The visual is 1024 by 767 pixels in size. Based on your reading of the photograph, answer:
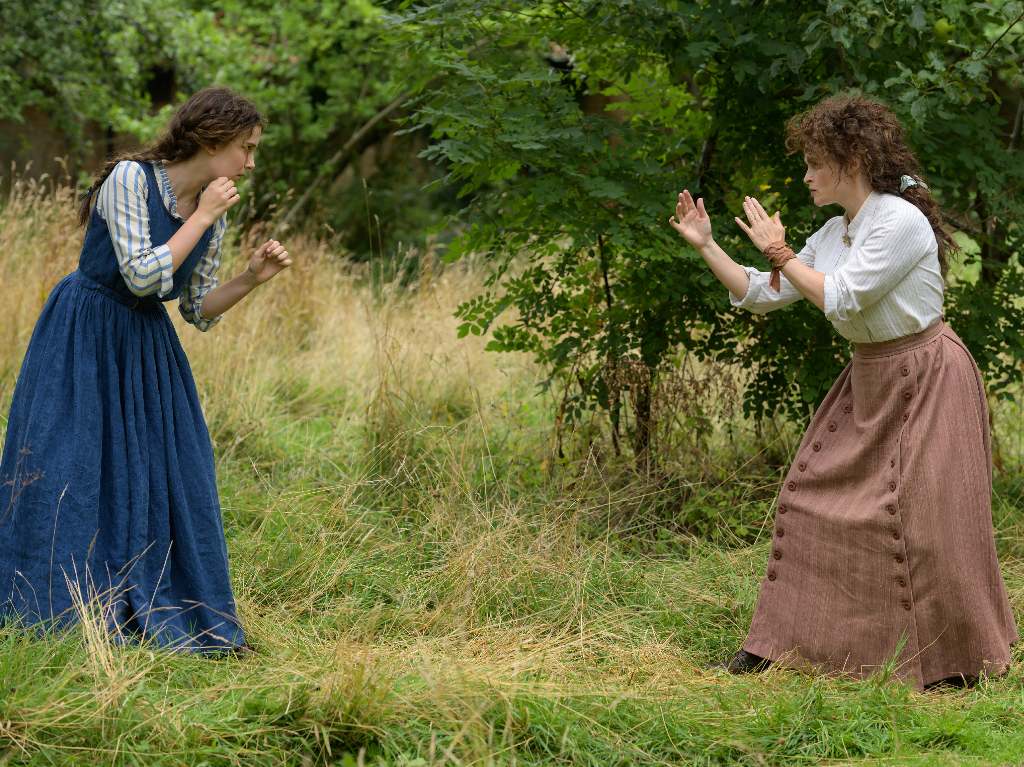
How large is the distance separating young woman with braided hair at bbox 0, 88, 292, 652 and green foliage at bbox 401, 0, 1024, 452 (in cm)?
128

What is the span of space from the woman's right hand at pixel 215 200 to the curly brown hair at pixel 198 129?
0.15 m

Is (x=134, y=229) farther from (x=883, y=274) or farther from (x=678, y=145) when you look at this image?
(x=678, y=145)

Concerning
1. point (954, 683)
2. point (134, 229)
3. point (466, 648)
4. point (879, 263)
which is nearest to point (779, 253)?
point (879, 263)

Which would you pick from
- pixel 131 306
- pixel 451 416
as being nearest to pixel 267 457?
pixel 451 416

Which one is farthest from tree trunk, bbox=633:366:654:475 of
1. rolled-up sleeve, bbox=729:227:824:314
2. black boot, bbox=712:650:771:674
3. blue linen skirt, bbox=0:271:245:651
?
blue linen skirt, bbox=0:271:245:651

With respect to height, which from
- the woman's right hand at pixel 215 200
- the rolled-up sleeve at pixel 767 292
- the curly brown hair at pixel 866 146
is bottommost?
the rolled-up sleeve at pixel 767 292

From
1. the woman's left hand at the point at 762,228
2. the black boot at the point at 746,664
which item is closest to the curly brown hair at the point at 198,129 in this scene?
the woman's left hand at the point at 762,228

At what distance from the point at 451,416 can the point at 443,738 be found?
3.23 m

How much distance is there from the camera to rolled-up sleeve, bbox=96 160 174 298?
358 cm

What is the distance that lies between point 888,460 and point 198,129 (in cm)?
232

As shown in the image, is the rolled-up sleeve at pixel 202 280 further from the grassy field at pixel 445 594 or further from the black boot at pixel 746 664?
the black boot at pixel 746 664

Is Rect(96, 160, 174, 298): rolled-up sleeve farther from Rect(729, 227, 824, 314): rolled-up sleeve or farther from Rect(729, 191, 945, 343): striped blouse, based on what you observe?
Rect(729, 191, 945, 343): striped blouse

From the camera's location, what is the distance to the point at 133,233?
11.8 ft

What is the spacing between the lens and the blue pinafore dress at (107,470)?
145 inches
